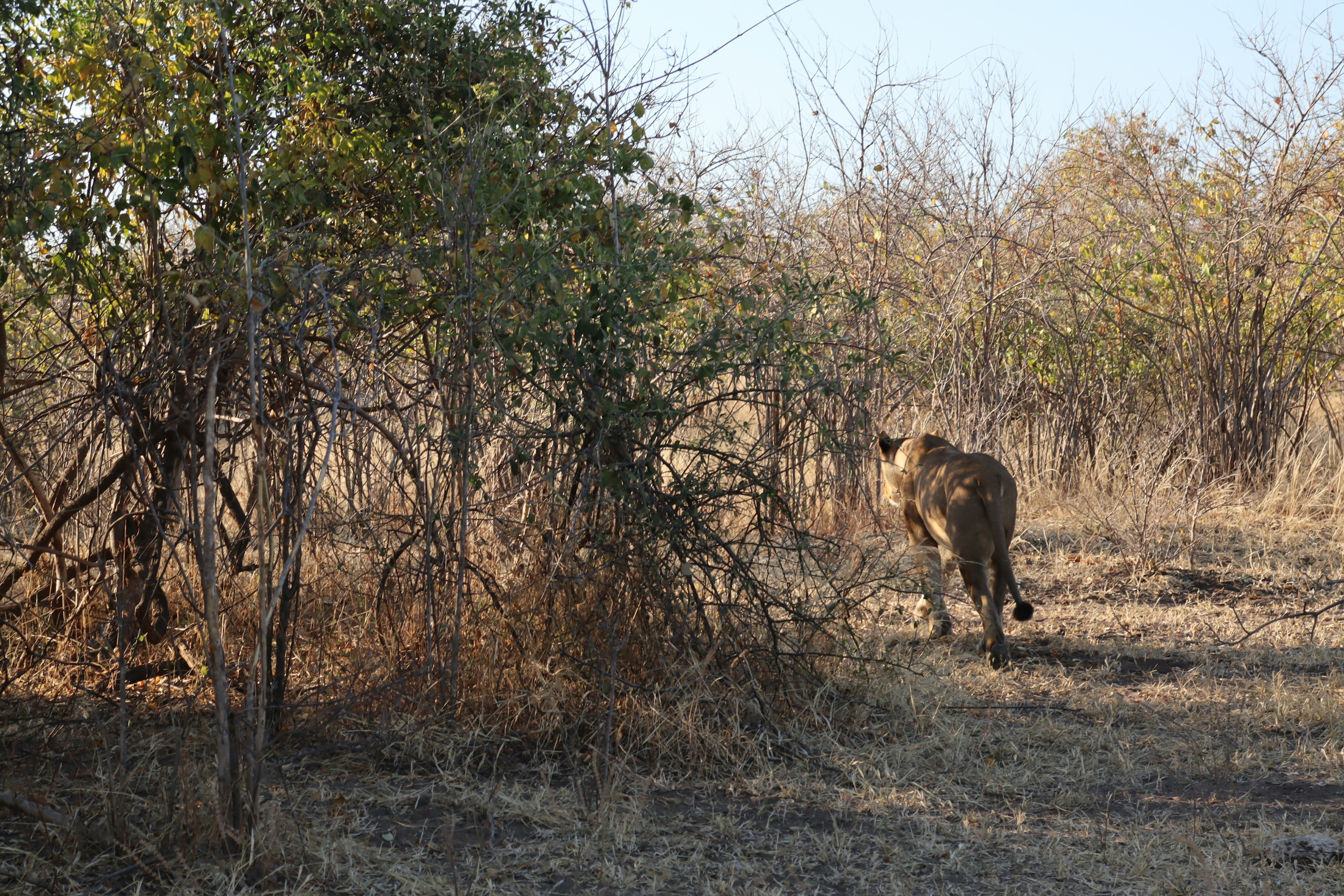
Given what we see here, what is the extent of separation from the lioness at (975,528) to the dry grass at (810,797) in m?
0.35

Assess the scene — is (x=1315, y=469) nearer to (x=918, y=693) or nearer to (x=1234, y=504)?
(x=1234, y=504)

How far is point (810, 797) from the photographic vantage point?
14.5 ft

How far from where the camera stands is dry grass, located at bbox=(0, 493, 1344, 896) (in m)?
3.65

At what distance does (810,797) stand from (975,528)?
2305 millimetres

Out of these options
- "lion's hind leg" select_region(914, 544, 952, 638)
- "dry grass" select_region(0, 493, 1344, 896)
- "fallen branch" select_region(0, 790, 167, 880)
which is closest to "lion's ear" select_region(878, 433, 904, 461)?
"lion's hind leg" select_region(914, 544, 952, 638)

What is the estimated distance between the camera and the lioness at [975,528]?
6.18 meters

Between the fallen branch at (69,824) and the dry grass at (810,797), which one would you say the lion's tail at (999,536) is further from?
the fallen branch at (69,824)

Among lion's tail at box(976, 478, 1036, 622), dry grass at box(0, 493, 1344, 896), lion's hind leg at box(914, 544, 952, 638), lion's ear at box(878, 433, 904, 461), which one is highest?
lion's ear at box(878, 433, 904, 461)

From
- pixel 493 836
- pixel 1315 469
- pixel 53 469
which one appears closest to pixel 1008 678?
pixel 493 836

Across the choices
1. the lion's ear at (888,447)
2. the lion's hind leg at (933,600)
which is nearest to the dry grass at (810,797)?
the lion's hind leg at (933,600)

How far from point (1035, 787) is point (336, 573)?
10.9 ft

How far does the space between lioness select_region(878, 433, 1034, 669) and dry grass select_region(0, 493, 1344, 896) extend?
0.35 metres

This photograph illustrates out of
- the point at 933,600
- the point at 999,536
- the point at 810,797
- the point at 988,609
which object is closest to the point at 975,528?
the point at 999,536

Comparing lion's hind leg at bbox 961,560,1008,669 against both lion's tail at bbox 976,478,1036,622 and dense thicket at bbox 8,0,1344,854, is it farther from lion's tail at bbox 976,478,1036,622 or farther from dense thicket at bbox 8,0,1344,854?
dense thicket at bbox 8,0,1344,854
